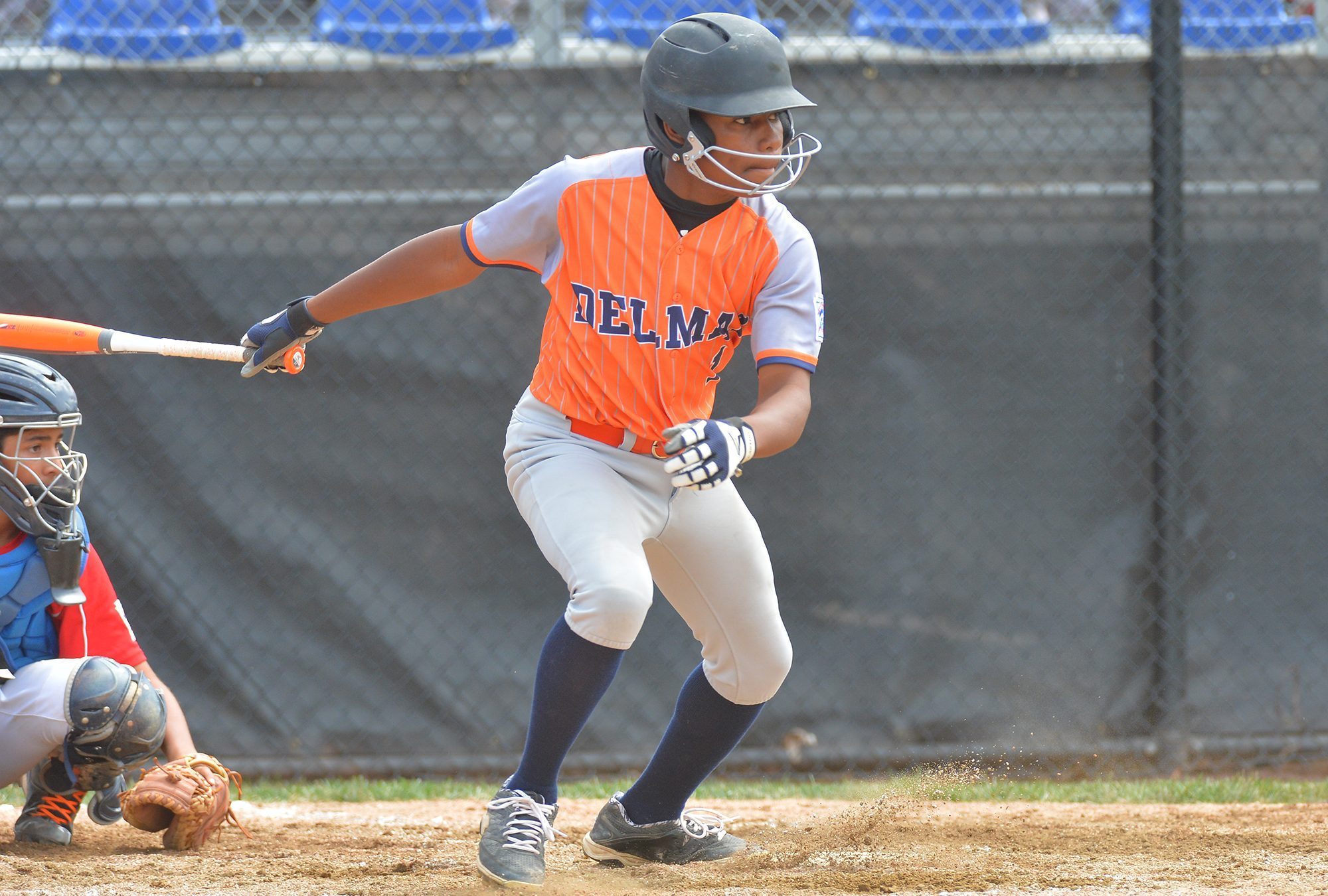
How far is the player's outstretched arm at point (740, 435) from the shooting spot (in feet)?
7.07

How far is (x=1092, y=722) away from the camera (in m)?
4.38

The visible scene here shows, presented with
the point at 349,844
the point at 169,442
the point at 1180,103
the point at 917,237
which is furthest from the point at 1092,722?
the point at 169,442

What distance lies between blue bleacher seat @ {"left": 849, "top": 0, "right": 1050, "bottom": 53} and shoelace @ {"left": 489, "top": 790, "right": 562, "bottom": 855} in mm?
3055

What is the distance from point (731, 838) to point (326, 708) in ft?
6.14

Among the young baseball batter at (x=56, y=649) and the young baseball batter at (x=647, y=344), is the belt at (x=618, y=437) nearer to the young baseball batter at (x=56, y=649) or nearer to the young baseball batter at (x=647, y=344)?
the young baseball batter at (x=647, y=344)

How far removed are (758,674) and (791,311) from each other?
75 centimetres

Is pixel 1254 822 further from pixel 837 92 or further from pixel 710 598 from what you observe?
pixel 837 92

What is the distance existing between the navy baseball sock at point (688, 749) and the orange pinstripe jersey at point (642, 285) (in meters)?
0.62

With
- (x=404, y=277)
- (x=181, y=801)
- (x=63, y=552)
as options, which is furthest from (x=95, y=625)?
(x=404, y=277)

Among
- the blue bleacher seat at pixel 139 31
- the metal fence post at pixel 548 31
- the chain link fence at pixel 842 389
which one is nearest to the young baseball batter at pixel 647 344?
the chain link fence at pixel 842 389

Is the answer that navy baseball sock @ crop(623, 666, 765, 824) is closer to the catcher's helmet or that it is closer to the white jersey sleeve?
the white jersey sleeve

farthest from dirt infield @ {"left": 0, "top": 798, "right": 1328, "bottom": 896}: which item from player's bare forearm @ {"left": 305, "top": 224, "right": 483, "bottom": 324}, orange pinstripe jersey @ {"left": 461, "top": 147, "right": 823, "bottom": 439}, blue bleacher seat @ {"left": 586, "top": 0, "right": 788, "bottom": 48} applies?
blue bleacher seat @ {"left": 586, "top": 0, "right": 788, "bottom": 48}

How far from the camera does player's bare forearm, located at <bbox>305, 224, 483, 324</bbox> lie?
2674mm

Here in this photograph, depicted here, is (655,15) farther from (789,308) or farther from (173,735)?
(173,735)
